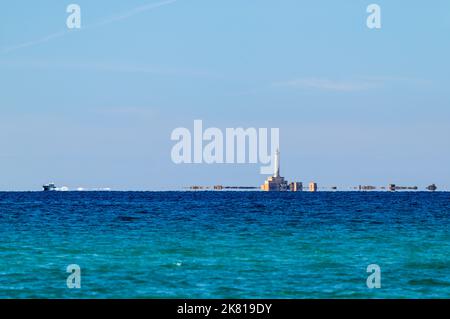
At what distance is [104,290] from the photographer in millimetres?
29719
